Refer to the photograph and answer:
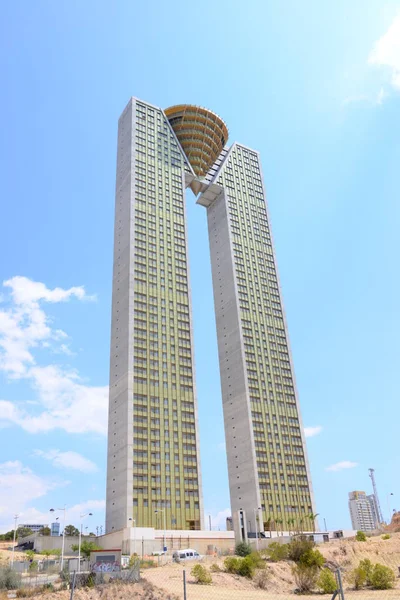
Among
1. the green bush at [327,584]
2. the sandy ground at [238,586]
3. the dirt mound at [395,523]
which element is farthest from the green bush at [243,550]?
the dirt mound at [395,523]

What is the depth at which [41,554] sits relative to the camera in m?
91.5

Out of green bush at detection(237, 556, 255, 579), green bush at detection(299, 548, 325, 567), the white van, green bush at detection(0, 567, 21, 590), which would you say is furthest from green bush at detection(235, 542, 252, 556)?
green bush at detection(0, 567, 21, 590)

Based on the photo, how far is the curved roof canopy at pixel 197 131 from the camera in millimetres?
150875

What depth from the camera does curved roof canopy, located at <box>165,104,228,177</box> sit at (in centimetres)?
15088

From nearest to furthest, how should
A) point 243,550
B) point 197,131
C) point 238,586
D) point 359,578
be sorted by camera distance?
point 359,578, point 238,586, point 243,550, point 197,131

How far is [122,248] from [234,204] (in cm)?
4158

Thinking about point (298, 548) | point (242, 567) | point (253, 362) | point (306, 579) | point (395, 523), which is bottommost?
point (306, 579)

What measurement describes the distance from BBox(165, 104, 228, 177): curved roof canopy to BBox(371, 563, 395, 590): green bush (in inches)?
5104

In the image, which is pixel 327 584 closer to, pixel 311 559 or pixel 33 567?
pixel 311 559

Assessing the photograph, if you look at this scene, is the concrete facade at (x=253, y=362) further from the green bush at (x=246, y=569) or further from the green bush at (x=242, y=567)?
the green bush at (x=246, y=569)

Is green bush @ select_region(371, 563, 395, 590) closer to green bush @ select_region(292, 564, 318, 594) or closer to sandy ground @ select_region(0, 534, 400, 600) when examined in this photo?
sandy ground @ select_region(0, 534, 400, 600)

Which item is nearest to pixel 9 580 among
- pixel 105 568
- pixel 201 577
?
pixel 105 568

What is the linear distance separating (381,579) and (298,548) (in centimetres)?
1271

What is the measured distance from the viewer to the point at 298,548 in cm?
5078
